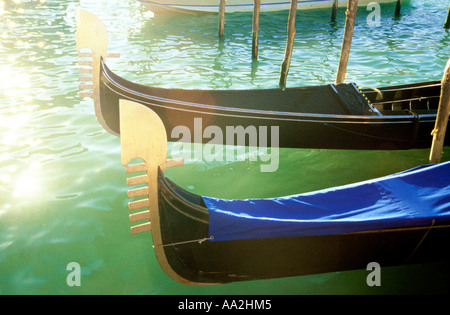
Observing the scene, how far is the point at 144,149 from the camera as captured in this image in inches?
89.0

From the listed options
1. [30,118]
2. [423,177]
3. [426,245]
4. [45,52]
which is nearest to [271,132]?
[423,177]

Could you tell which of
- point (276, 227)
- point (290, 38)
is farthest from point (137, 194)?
A: point (290, 38)

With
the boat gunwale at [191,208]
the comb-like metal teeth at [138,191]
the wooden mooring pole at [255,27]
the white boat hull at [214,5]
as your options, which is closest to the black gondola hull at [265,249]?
the boat gunwale at [191,208]

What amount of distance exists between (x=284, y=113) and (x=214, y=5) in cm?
1013

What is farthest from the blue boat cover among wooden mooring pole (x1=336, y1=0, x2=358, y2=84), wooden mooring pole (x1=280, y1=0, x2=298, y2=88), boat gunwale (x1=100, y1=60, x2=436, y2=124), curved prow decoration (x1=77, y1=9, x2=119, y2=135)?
wooden mooring pole (x1=280, y1=0, x2=298, y2=88)

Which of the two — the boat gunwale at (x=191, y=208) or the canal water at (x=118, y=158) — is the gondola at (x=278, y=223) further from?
the canal water at (x=118, y=158)

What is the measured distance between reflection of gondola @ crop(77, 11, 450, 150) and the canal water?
16.5 inches

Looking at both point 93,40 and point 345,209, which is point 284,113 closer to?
point 345,209

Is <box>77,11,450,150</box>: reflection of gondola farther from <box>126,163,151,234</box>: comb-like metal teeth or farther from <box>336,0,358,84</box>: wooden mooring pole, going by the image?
<box>126,163,151,234</box>: comb-like metal teeth

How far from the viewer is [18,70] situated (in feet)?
24.4

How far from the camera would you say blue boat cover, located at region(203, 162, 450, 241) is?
2334 mm

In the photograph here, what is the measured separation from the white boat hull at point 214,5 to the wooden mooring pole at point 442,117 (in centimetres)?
1051

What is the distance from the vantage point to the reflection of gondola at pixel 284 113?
4.02 meters
